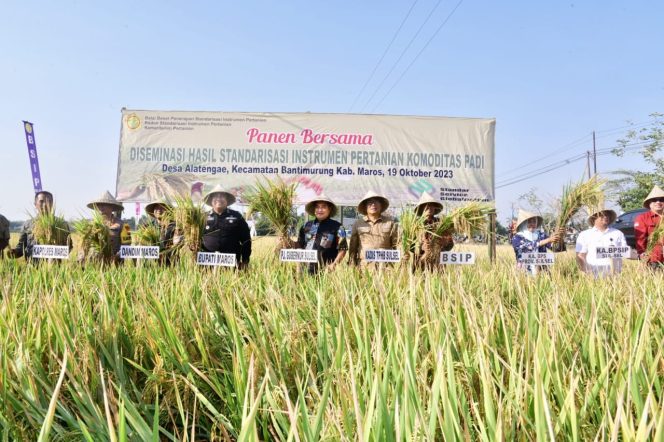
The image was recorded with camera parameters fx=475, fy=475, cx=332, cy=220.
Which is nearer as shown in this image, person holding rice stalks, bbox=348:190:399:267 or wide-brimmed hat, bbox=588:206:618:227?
person holding rice stalks, bbox=348:190:399:267

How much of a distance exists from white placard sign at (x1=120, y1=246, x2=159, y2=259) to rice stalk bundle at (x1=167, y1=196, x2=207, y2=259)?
0.83ft

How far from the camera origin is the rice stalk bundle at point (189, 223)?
14.3 feet

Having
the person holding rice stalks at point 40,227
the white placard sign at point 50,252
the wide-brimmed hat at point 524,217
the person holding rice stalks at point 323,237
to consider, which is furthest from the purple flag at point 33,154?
the wide-brimmed hat at point 524,217

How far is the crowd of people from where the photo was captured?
14.9ft

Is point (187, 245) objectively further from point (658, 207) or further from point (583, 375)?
point (658, 207)

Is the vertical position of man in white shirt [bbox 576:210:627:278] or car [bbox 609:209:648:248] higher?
car [bbox 609:209:648:248]

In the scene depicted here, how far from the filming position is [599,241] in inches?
198

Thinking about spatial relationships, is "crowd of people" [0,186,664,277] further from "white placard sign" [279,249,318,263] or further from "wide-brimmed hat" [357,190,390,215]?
"white placard sign" [279,249,318,263]

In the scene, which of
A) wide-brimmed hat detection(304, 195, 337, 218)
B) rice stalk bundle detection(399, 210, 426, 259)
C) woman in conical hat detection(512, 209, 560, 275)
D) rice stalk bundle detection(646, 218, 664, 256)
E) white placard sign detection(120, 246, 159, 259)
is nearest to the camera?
rice stalk bundle detection(399, 210, 426, 259)

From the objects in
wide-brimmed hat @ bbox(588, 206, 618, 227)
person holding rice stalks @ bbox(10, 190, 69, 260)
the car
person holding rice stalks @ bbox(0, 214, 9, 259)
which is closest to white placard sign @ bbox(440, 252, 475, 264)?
wide-brimmed hat @ bbox(588, 206, 618, 227)

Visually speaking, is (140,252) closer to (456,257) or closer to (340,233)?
(340,233)

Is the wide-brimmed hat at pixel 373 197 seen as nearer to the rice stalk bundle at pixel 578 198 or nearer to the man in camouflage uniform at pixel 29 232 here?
the rice stalk bundle at pixel 578 198

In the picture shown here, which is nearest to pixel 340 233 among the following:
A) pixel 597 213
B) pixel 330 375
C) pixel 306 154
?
pixel 597 213

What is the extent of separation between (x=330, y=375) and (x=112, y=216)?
475 centimetres
